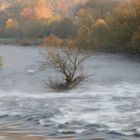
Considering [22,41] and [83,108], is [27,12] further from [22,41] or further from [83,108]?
[83,108]

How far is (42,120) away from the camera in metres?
25.1

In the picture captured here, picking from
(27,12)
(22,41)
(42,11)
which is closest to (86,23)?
(22,41)

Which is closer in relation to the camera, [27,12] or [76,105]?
[76,105]

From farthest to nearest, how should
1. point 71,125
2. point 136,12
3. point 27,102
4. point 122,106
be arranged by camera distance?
point 136,12 < point 27,102 < point 122,106 < point 71,125

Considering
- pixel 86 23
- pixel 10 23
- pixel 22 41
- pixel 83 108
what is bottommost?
pixel 83 108

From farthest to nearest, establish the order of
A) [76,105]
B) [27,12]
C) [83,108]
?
1. [27,12]
2. [76,105]
3. [83,108]

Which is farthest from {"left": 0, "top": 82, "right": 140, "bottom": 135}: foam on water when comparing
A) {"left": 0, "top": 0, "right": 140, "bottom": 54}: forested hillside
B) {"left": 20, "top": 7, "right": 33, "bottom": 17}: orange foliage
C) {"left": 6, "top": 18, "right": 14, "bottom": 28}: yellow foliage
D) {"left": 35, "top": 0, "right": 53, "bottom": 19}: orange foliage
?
{"left": 35, "top": 0, "right": 53, "bottom": 19}: orange foliage

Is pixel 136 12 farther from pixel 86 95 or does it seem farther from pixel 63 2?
pixel 63 2

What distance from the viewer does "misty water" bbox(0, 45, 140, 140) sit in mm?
22594

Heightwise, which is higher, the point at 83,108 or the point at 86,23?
the point at 86,23

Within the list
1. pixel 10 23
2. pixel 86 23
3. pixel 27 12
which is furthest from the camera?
pixel 27 12

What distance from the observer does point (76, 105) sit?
95.5ft

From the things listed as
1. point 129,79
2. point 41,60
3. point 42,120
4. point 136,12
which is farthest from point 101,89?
point 136,12

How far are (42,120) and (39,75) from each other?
72.8 feet
